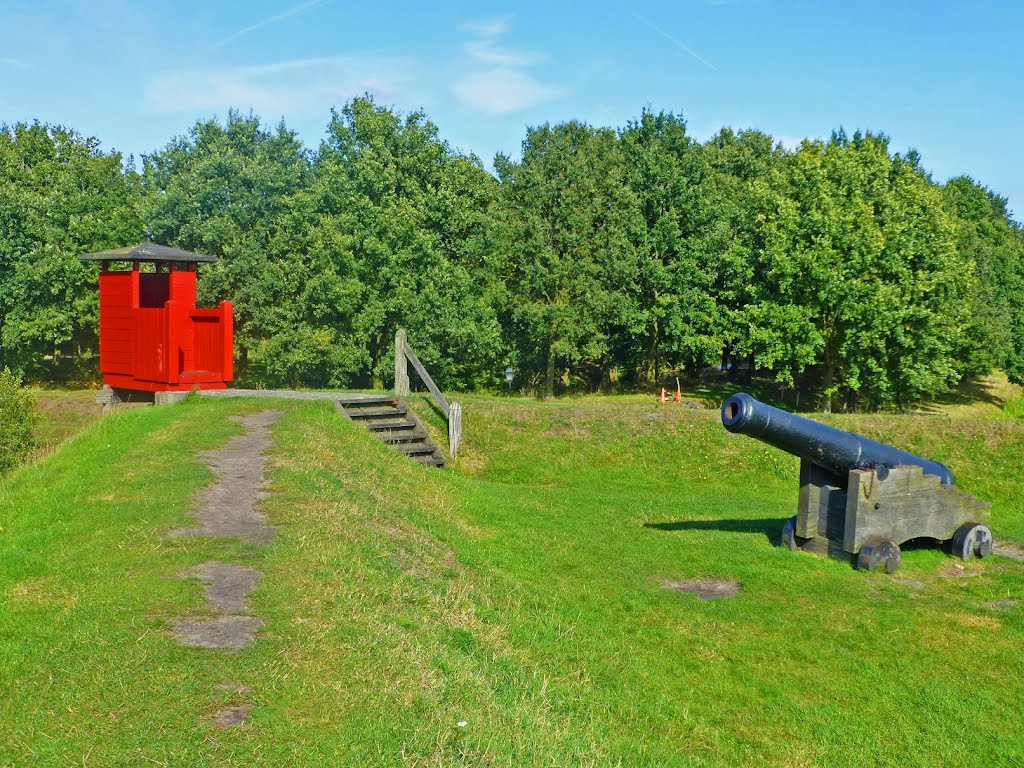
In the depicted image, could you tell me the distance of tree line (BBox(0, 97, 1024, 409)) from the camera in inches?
1426

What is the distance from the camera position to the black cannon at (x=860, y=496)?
558 inches

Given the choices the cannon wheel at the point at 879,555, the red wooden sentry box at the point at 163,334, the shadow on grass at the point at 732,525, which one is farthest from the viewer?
the red wooden sentry box at the point at 163,334

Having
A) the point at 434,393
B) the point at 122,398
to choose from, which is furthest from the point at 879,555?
the point at 122,398

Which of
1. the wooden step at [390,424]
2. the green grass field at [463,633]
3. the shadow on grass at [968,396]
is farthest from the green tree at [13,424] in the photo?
the shadow on grass at [968,396]

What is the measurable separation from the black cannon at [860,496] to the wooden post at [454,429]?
10.5m

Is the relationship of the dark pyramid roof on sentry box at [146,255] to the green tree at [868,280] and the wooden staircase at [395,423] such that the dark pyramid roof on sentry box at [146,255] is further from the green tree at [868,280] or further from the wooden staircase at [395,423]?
the green tree at [868,280]

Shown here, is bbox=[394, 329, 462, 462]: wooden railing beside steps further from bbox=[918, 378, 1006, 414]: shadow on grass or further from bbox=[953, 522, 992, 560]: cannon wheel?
bbox=[918, 378, 1006, 414]: shadow on grass

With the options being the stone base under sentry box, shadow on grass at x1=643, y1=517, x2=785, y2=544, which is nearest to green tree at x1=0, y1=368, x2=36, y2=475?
the stone base under sentry box

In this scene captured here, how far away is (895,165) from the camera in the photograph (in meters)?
49.5

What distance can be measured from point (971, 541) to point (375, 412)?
46.9 feet

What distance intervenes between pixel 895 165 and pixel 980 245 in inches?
268

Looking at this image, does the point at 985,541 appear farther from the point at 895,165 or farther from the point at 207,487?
the point at 895,165

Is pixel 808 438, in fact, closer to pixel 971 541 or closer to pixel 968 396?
pixel 971 541

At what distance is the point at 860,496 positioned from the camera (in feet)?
47.4
